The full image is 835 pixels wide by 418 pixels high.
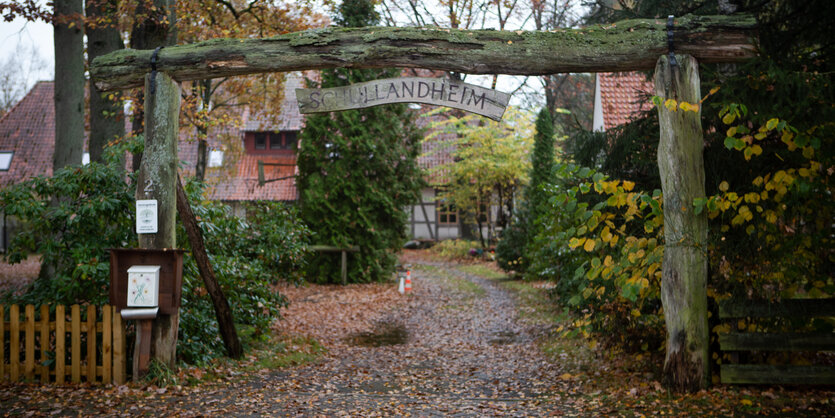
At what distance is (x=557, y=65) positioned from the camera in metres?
6.50

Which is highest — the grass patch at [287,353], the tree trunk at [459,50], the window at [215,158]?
the window at [215,158]

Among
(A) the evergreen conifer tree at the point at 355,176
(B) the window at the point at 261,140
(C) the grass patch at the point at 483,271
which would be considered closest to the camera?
(A) the evergreen conifer tree at the point at 355,176

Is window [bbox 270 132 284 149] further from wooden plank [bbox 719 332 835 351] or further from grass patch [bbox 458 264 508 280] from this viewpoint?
wooden plank [bbox 719 332 835 351]

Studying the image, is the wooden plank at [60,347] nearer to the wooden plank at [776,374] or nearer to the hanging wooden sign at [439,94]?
the hanging wooden sign at [439,94]

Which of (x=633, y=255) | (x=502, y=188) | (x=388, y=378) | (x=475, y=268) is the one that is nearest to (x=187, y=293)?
(x=388, y=378)

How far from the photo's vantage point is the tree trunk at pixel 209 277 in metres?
7.32

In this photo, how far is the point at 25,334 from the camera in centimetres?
679

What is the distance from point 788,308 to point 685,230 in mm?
1117

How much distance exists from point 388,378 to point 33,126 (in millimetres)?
27107

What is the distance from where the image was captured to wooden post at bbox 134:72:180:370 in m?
6.95

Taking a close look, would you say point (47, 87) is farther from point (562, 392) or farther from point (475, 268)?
point (562, 392)

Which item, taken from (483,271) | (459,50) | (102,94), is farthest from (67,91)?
(483,271)

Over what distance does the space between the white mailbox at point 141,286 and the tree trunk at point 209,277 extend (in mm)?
747

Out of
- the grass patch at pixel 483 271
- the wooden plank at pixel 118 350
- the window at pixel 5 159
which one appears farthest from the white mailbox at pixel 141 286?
the window at pixel 5 159
